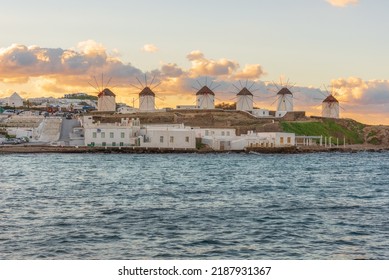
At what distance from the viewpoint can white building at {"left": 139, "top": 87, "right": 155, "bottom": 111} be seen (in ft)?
406

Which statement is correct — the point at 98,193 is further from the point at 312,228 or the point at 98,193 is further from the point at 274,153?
the point at 274,153

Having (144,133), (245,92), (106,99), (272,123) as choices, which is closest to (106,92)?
(106,99)

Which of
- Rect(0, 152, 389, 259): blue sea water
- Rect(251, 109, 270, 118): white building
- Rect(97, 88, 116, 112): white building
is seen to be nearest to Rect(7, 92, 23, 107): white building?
Rect(97, 88, 116, 112): white building

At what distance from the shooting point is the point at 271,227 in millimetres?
21891

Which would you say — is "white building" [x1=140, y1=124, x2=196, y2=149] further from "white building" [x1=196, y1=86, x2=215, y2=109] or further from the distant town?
"white building" [x1=196, y1=86, x2=215, y2=109]

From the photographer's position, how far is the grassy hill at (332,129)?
10819 centimetres

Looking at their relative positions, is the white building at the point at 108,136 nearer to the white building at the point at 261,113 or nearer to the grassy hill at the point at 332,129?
the grassy hill at the point at 332,129

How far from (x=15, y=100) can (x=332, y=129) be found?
3113 inches

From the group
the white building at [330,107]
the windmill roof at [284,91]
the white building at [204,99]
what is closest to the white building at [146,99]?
the white building at [204,99]

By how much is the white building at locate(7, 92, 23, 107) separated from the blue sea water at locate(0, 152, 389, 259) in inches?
4643

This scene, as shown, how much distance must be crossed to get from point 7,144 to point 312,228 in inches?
2616

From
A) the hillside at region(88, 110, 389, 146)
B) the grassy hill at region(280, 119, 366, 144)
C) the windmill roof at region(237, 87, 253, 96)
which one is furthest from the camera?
the windmill roof at region(237, 87, 253, 96)

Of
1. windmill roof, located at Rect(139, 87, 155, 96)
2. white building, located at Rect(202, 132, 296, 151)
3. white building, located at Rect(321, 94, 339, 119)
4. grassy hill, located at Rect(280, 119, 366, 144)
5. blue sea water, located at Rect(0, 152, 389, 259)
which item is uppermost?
windmill roof, located at Rect(139, 87, 155, 96)
